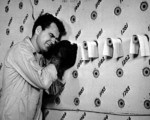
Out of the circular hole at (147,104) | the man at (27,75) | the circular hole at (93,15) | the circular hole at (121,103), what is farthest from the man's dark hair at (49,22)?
the circular hole at (147,104)

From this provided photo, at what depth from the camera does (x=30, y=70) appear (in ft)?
4.33

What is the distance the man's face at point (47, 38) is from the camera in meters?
1.47

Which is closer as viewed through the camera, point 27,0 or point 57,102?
point 57,102

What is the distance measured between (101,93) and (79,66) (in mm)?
256

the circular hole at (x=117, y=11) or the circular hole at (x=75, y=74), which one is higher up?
the circular hole at (x=117, y=11)

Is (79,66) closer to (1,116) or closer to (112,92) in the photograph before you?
(112,92)

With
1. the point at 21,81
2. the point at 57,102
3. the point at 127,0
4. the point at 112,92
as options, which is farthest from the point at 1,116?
the point at 127,0

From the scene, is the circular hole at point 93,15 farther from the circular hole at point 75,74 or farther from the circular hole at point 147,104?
the circular hole at point 147,104

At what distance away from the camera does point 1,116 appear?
142 centimetres

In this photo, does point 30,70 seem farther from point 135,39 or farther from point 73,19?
point 135,39

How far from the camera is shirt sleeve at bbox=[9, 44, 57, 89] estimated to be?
133 centimetres

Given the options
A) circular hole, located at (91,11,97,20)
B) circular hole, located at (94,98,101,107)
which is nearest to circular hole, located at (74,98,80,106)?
circular hole, located at (94,98,101,107)

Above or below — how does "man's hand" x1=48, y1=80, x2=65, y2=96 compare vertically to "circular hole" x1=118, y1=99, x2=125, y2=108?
above

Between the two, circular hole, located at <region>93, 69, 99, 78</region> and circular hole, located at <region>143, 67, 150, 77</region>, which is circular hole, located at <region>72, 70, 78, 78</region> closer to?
circular hole, located at <region>93, 69, 99, 78</region>
